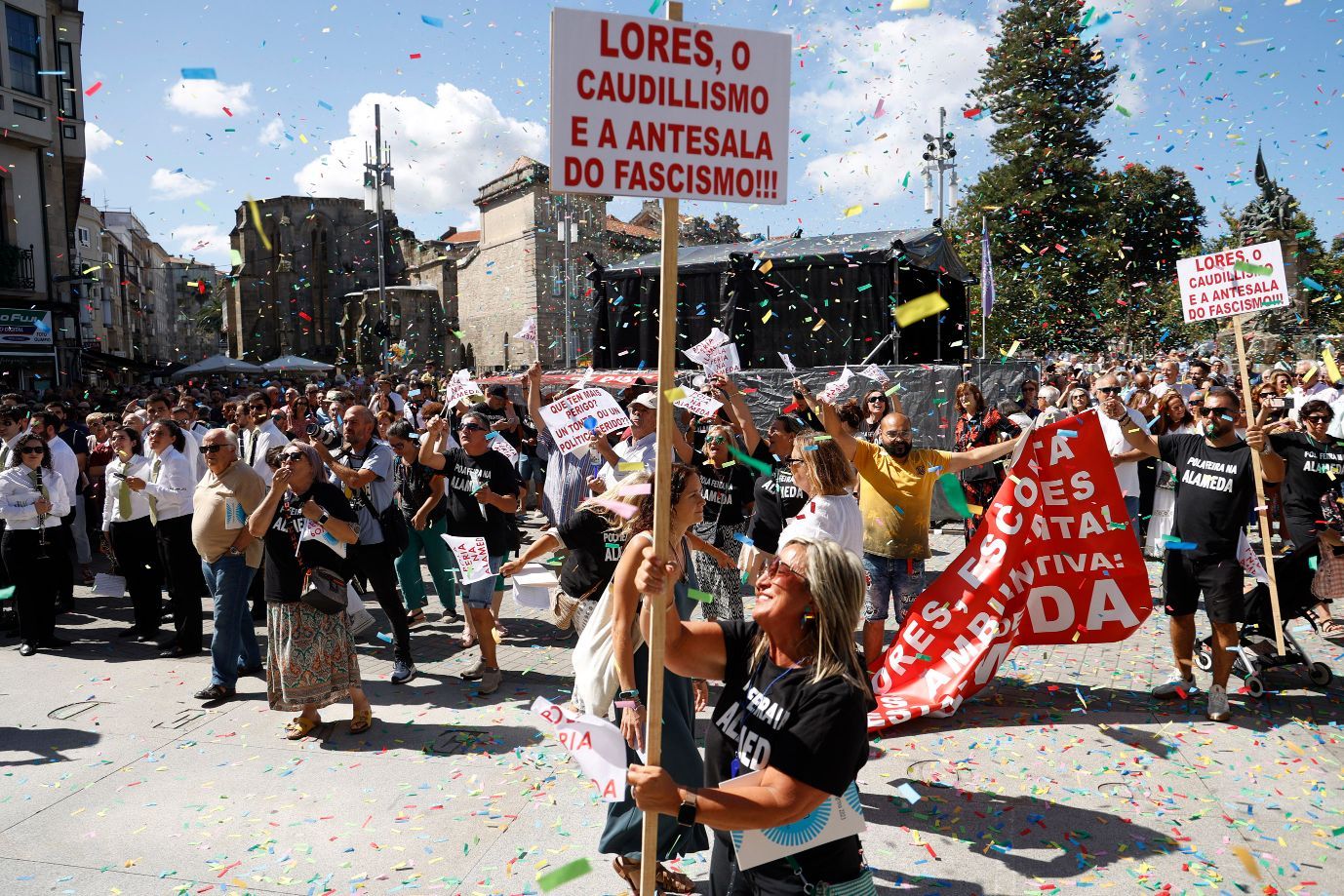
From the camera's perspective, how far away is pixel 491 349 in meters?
52.1

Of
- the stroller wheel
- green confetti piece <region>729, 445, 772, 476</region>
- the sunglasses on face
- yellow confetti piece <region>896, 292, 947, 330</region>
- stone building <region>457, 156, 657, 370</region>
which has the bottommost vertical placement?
the stroller wheel

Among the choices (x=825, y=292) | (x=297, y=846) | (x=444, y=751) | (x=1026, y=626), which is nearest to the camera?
(x=297, y=846)

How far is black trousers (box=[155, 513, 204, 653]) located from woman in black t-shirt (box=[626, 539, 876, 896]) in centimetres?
565

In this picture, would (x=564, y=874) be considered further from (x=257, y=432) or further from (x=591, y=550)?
(x=257, y=432)

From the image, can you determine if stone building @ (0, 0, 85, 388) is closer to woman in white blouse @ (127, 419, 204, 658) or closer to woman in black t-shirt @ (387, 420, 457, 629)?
woman in white blouse @ (127, 419, 204, 658)

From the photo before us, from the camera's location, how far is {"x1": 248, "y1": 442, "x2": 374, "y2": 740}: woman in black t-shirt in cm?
526

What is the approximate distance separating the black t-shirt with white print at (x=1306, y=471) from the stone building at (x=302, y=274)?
68.0m

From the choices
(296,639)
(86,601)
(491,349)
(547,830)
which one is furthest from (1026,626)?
(491,349)

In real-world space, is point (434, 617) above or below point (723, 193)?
below

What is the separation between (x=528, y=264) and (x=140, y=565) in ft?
141

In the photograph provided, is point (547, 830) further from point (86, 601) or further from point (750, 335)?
point (750, 335)

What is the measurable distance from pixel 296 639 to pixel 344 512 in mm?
783

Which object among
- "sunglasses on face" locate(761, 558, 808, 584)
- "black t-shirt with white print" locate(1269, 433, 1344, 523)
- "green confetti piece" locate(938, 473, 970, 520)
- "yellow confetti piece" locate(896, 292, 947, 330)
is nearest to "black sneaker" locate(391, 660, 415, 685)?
"sunglasses on face" locate(761, 558, 808, 584)

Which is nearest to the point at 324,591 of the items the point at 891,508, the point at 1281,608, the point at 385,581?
the point at 385,581
